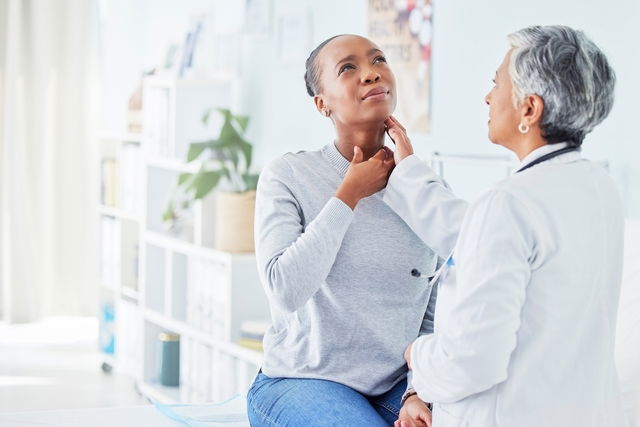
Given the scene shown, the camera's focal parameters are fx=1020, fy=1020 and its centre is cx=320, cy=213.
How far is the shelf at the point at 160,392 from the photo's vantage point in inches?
153

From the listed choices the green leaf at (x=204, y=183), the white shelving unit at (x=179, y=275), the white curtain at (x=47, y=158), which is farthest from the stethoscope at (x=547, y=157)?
the white curtain at (x=47, y=158)

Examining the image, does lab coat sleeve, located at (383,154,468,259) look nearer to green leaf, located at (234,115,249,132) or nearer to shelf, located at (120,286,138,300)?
green leaf, located at (234,115,249,132)

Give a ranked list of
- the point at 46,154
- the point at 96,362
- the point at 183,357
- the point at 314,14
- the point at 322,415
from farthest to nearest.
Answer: the point at 46,154 < the point at 96,362 < the point at 183,357 < the point at 314,14 < the point at 322,415

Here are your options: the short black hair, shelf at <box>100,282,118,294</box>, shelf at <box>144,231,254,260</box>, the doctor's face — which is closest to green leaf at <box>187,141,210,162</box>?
shelf at <box>144,231,254,260</box>

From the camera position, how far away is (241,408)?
2123 mm

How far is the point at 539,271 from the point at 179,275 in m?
2.93

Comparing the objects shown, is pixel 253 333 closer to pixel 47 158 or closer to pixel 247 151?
pixel 247 151

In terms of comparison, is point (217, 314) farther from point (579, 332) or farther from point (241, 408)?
point (579, 332)

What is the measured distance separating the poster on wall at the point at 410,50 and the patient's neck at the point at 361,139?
120 centimetres

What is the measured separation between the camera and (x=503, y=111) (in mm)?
1311

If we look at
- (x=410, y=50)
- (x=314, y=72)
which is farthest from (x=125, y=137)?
(x=314, y=72)

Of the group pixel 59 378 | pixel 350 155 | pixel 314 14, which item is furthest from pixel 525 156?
pixel 59 378

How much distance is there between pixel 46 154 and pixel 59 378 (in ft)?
4.79

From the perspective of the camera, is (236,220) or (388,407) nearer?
(388,407)
